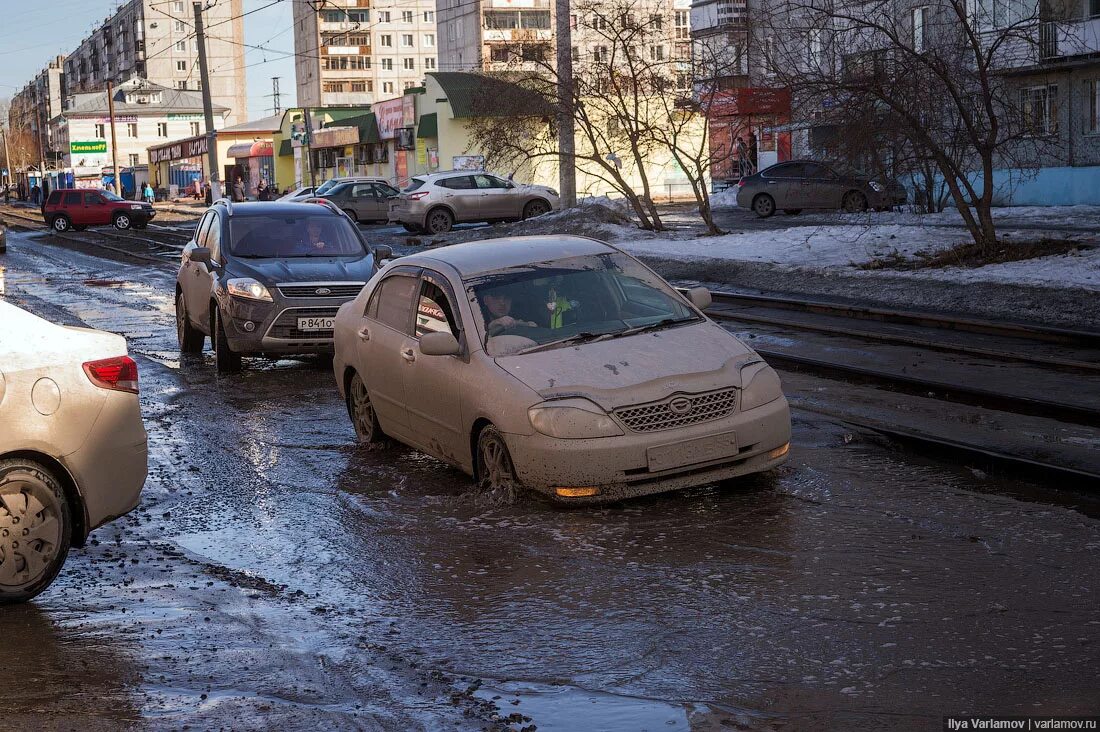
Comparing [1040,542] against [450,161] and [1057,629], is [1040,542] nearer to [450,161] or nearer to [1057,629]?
[1057,629]

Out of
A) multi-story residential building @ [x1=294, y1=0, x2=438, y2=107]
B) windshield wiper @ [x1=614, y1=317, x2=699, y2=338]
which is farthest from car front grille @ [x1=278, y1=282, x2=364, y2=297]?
multi-story residential building @ [x1=294, y1=0, x2=438, y2=107]

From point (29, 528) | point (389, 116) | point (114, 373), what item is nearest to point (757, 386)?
point (114, 373)

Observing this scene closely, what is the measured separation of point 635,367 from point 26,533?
3111 millimetres

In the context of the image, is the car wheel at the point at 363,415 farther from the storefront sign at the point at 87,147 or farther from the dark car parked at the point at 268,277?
the storefront sign at the point at 87,147

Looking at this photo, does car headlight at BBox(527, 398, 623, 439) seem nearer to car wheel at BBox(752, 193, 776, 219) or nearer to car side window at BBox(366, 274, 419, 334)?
car side window at BBox(366, 274, 419, 334)

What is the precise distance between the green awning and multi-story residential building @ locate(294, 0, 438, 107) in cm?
7108

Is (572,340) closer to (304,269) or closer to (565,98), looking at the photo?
(304,269)

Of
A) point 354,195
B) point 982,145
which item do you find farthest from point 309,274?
point 354,195

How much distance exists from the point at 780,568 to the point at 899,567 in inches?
19.8

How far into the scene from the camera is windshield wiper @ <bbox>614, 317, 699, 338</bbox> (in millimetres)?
7617

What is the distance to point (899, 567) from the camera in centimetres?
572

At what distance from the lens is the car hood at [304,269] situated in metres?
12.7

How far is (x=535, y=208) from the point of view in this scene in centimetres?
3909

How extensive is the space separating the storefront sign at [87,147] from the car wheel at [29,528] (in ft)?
395
